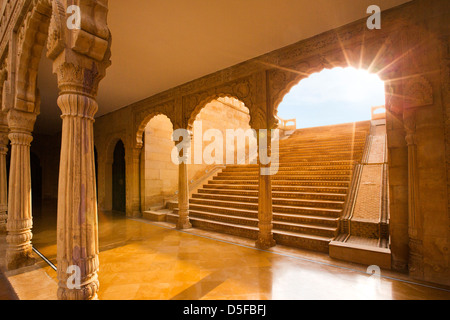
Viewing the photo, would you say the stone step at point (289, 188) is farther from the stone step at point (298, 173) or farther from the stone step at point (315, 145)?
the stone step at point (315, 145)

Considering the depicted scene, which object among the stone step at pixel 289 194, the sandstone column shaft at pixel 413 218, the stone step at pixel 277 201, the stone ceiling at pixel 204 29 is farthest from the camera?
the stone step at pixel 289 194

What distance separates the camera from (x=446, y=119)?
10.3 ft

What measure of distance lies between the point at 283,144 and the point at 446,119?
25.8 feet

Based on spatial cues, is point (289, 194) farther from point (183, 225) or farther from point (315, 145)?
point (315, 145)

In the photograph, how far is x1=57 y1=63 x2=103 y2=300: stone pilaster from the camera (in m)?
2.17

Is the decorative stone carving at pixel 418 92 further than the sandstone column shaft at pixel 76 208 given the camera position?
Yes

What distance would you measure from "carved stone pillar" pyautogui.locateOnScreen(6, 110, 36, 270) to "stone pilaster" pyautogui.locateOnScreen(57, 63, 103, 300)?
2297 millimetres

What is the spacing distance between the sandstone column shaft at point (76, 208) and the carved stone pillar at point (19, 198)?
231 centimetres

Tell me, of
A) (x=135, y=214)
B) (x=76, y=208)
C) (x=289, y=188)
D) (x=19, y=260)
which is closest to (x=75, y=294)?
(x=76, y=208)

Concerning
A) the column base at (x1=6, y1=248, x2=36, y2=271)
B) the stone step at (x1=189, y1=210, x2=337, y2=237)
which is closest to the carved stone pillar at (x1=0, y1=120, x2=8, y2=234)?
the column base at (x1=6, y1=248, x2=36, y2=271)

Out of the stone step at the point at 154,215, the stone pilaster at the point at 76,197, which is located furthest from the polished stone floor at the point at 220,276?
the stone step at the point at 154,215

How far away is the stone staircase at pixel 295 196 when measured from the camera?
495 cm

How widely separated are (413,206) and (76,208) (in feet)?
13.8
